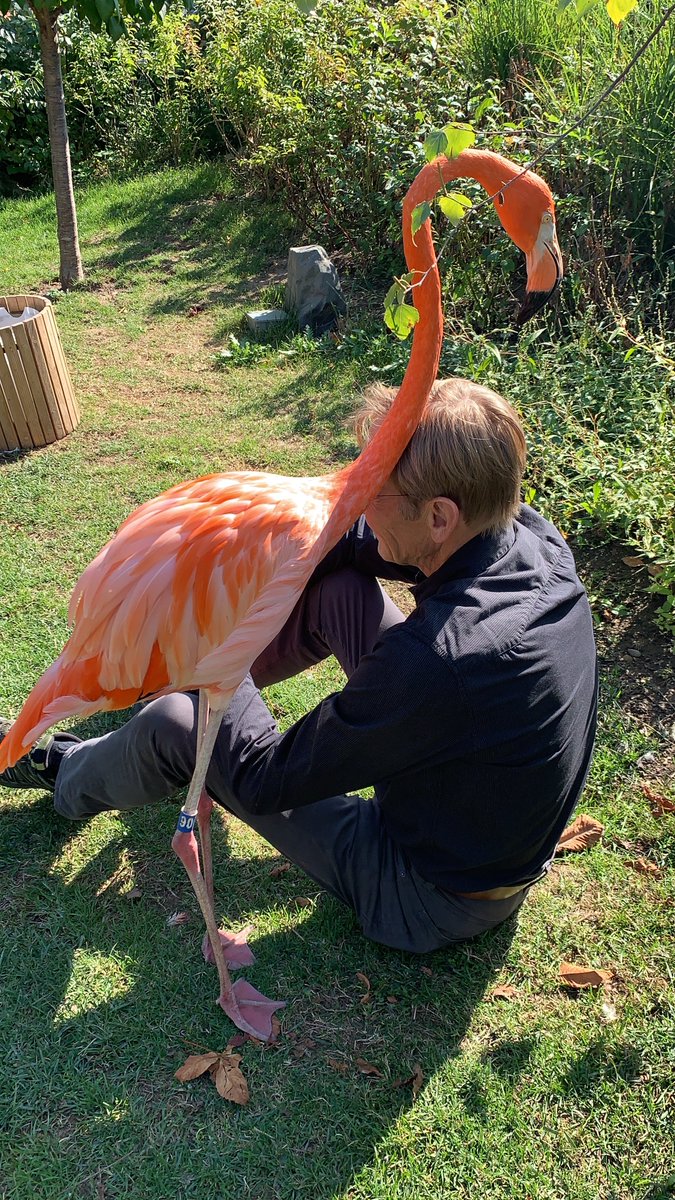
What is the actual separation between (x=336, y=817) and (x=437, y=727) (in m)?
0.64

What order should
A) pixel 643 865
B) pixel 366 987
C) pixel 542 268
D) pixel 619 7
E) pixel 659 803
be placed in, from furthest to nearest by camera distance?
pixel 659 803 < pixel 643 865 < pixel 366 987 < pixel 542 268 < pixel 619 7

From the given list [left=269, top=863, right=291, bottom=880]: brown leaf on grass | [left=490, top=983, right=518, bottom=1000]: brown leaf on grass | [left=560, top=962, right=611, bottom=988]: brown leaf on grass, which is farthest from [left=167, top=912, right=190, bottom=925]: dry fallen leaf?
[left=560, top=962, right=611, bottom=988]: brown leaf on grass

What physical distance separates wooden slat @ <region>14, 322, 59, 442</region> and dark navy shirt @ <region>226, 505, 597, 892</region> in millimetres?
3566

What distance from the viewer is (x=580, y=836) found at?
9.23 feet

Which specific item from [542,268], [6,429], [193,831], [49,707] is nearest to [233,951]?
[193,831]

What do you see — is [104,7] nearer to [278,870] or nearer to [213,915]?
[278,870]

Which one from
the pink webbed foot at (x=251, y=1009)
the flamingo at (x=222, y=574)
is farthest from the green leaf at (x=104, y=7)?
the pink webbed foot at (x=251, y=1009)

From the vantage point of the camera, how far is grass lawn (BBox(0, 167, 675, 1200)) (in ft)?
6.78

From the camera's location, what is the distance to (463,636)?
1.79 meters

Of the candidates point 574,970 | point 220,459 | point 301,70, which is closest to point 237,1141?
point 574,970

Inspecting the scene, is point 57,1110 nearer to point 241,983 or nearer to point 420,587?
point 241,983

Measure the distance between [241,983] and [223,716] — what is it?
2.65 feet

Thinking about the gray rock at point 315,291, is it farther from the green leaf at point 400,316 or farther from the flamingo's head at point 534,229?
the green leaf at point 400,316

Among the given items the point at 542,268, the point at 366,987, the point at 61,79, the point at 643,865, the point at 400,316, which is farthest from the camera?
the point at 61,79
